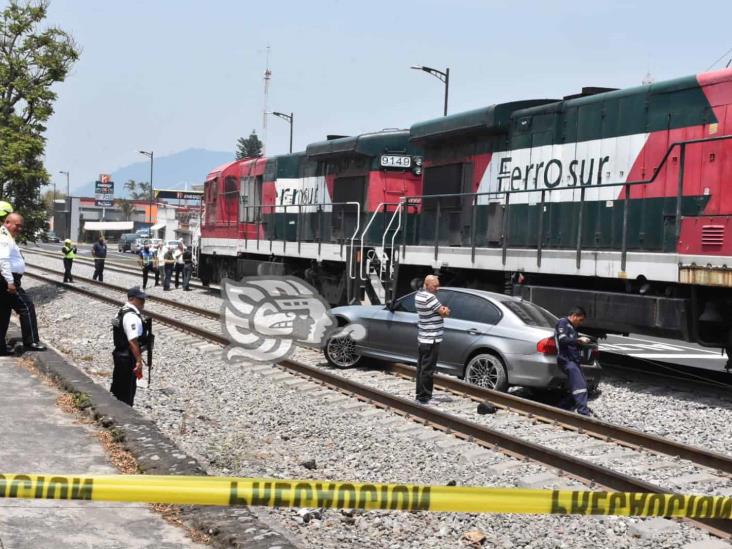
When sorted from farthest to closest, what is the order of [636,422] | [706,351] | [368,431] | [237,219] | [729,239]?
[237,219], [706,351], [729,239], [636,422], [368,431]

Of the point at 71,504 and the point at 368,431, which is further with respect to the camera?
the point at 368,431

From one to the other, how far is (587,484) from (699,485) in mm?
1032

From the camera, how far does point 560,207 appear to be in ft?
48.6

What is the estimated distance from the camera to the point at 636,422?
10695 millimetres

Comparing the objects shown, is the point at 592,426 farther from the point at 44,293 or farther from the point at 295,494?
the point at 44,293

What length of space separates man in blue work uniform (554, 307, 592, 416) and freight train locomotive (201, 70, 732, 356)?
2.05 meters

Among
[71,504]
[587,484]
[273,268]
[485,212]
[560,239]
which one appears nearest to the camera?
[71,504]

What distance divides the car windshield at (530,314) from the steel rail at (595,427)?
44.5 inches

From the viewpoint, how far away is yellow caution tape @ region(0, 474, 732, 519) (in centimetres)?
323

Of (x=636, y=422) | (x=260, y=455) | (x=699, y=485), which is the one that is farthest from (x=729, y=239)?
(x=260, y=455)

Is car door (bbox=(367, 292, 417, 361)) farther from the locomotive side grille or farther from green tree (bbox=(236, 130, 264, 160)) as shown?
Answer: green tree (bbox=(236, 130, 264, 160))

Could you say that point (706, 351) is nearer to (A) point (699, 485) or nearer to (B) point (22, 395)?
(A) point (699, 485)

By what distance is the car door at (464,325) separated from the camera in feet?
40.3

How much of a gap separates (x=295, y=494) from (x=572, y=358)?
8.25m
